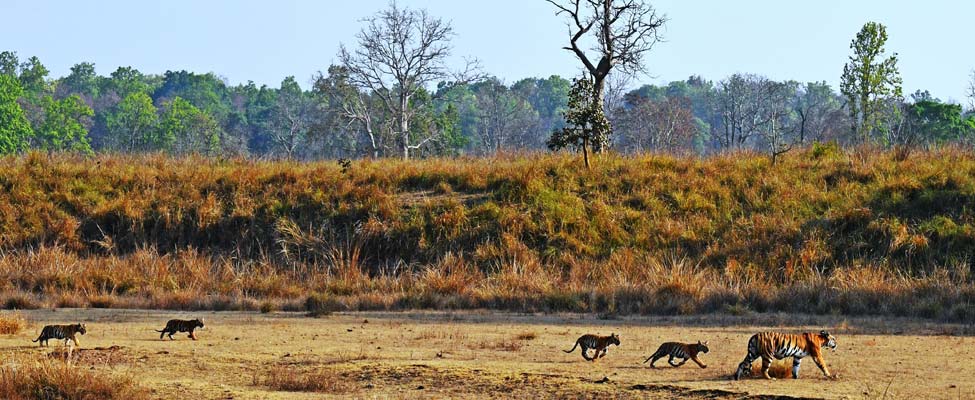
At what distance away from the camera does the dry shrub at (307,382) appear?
11.9 metres

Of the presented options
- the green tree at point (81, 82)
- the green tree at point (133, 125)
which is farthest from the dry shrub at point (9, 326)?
the green tree at point (81, 82)

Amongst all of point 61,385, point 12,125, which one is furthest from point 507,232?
point 12,125

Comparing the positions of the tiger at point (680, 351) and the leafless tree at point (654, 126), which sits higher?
the leafless tree at point (654, 126)

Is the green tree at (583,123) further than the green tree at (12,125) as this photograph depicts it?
No

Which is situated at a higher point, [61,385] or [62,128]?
[62,128]

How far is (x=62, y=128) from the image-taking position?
85812 millimetres

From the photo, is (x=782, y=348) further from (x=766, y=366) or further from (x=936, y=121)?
(x=936, y=121)

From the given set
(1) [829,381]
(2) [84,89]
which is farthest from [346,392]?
(2) [84,89]

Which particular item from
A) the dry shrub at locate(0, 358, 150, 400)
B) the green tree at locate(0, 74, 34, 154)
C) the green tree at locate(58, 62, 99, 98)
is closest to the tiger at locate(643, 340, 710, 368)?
the dry shrub at locate(0, 358, 150, 400)

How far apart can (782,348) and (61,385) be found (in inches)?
274

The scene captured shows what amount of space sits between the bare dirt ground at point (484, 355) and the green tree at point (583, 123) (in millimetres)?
10065

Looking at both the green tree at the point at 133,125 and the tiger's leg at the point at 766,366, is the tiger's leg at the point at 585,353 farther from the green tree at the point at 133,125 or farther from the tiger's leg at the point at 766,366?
the green tree at the point at 133,125

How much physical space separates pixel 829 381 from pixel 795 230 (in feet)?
44.4

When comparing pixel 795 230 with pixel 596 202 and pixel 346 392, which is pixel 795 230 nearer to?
pixel 596 202
